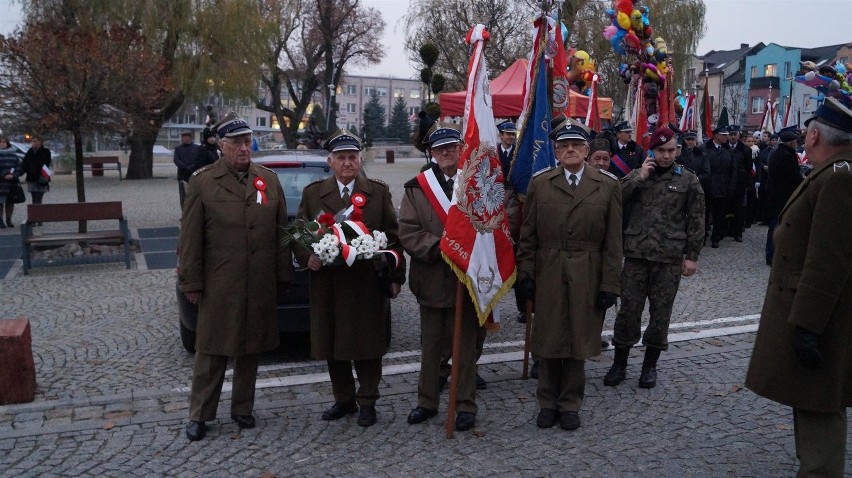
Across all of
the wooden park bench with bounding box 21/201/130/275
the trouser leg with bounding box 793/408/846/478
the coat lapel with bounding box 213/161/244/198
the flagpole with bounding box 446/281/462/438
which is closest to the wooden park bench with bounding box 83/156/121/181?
the wooden park bench with bounding box 21/201/130/275

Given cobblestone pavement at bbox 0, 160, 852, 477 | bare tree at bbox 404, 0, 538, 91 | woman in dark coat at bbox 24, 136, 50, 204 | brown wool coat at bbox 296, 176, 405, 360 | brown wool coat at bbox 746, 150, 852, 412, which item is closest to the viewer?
brown wool coat at bbox 746, 150, 852, 412

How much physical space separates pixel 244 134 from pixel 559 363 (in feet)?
9.26

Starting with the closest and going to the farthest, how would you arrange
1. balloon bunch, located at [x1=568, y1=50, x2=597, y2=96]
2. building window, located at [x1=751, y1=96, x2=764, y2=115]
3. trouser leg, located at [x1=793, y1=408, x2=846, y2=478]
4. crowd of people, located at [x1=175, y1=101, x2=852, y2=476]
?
1. trouser leg, located at [x1=793, y1=408, x2=846, y2=478]
2. crowd of people, located at [x1=175, y1=101, x2=852, y2=476]
3. balloon bunch, located at [x1=568, y1=50, x2=597, y2=96]
4. building window, located at [x1=751, y1=96, x2=764, y2=115]

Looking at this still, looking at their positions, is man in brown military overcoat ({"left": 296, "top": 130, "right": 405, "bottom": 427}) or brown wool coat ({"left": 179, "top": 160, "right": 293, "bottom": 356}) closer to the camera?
brown wool coat ({"left": 179, "top": 160, "right": 293, "bottom": 356})

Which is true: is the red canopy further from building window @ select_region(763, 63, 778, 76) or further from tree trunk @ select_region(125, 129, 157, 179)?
building window @ select_region(763, 63, 778, 76)

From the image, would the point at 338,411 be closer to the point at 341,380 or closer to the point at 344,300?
the point at 341,380

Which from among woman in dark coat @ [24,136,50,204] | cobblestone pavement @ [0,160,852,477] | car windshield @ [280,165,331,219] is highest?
car windshield @ [280,165,331,219]

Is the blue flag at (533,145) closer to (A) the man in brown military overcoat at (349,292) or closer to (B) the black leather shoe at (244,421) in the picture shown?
(A) the man in brown military overcoat at (349,292)

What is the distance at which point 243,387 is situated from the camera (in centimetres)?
543

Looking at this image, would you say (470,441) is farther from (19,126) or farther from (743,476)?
(19,126)

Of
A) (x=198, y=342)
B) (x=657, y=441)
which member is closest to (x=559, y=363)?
(x=657, y=441)

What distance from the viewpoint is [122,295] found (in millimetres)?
9898

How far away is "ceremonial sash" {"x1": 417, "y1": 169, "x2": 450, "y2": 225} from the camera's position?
17.7 feet

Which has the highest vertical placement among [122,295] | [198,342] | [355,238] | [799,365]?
[355,238]
